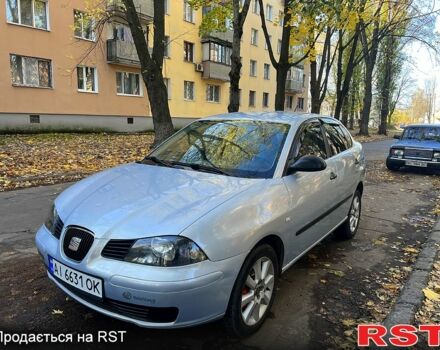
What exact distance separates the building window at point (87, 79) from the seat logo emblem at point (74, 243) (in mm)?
20475

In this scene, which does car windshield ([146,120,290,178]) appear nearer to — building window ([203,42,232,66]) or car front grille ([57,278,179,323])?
car front grille ([57,278,179,323])

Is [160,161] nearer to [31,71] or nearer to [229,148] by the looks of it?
[229,148]

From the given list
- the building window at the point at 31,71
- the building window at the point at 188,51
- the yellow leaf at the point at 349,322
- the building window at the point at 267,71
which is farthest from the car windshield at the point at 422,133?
the building window at the point at 267,71

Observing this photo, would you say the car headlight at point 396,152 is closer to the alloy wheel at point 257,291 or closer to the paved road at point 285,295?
the paved road at point 285,295

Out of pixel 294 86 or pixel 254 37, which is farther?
pixel 294 86

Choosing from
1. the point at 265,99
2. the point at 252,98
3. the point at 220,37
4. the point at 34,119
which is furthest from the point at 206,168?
the point at 265,99

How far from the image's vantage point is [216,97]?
104ft

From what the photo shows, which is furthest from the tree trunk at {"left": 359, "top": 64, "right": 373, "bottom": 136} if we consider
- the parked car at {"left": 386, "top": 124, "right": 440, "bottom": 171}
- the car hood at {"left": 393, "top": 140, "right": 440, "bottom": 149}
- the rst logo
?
the rst logo

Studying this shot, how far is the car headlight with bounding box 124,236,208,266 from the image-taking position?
2.38 metres

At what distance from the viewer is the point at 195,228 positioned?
2443 millimetres

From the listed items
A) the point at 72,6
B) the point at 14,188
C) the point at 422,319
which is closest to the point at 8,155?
the point at 14,188

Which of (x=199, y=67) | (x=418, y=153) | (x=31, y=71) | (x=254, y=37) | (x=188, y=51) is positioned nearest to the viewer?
(x=418, y=153)

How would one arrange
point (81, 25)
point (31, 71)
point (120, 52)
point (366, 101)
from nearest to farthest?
point (31, 71)
point (81, 25)
point (120, 52)
point (366, 101)

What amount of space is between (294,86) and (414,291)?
39832 millimetres
